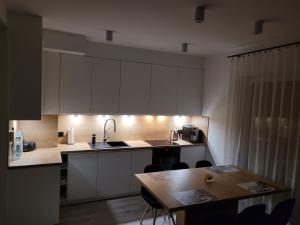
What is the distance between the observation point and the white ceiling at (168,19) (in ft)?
6.76

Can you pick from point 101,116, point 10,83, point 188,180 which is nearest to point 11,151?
point 10,83

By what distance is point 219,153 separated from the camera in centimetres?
409

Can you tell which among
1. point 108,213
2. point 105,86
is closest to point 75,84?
point 105,86

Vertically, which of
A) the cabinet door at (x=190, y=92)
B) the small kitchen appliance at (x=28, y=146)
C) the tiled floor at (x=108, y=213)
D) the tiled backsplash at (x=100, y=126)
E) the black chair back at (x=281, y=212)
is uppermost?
the cabinet door at (x=190, y=92)

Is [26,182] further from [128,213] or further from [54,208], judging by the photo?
[128,213]

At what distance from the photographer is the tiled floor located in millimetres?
3088

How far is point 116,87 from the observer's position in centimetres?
383

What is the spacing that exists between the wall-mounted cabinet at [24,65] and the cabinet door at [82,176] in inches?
40.3

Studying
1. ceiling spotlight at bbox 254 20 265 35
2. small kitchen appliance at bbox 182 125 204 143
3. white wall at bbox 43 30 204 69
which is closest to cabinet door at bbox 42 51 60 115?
white wall at bbox 43 30 204 69

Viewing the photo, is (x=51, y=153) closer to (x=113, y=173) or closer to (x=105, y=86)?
(x=113, y=173)

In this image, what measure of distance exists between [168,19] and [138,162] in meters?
2.34

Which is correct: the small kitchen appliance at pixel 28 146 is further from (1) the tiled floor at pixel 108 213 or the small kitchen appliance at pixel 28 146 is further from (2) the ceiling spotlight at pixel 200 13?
(2) the ceiling spotlight at pixel 200 13

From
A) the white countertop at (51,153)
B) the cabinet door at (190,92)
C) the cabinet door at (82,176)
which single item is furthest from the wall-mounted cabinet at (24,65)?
the cabinet door at (190,92)

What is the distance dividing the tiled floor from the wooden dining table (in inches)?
32.2
